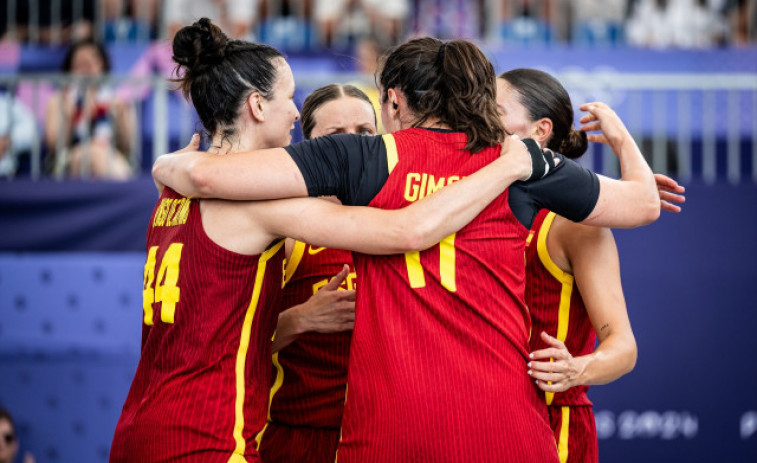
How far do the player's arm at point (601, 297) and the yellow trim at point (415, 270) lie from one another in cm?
46

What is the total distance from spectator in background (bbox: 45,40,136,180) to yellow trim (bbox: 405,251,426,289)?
4144 mm

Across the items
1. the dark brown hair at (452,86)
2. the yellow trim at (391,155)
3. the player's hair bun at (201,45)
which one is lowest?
the yellow trim at (391,155)

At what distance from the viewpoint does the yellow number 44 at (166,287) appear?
232 centimetres

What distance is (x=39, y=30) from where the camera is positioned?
7465 mm

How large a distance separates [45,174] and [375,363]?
14.9 ft

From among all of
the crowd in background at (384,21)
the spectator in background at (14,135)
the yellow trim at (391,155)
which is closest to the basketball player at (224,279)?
the yellow trim at (391,155)

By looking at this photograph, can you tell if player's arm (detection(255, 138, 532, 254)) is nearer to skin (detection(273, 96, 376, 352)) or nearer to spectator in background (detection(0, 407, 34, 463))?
skin (detection(273, 96, 376, 352))

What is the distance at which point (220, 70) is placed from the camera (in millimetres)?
2451

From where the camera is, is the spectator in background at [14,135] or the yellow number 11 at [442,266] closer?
the yellow number 11 at [442,266]

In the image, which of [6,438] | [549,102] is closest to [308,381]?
[549,102]

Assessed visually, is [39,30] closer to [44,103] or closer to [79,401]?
[44,103]

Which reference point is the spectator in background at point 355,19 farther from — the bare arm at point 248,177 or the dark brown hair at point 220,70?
the bare arm at point 248,177

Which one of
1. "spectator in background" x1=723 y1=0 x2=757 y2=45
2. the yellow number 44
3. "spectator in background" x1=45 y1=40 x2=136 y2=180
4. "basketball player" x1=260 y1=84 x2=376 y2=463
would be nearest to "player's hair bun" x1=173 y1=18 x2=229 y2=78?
the yellow number 44

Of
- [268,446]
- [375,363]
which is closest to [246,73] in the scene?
[375,363]
